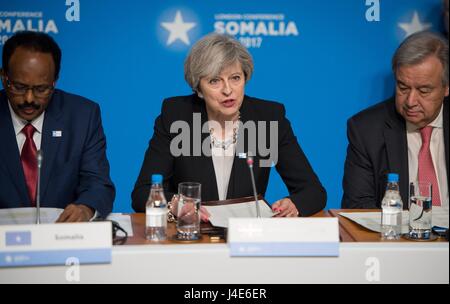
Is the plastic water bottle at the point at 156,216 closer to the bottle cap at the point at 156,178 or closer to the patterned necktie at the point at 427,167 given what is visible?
the bottle cap at the point at 156,178

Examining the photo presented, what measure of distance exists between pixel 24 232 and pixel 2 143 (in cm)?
91

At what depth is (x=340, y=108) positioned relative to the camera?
11.5ft

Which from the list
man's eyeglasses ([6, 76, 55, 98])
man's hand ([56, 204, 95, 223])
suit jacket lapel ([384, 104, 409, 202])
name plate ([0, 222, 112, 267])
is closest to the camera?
name plate ([0, 222, 112, 267])

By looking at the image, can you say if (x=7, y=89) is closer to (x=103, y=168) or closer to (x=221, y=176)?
(x=103, y=168)

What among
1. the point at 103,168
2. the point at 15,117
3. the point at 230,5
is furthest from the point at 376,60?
the point at 15,117

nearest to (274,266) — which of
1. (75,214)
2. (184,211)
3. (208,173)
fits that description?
(184,211)

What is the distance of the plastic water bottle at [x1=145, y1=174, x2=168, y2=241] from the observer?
6.44 feet

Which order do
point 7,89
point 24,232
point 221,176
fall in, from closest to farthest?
point 24,232 < point 7,89 < point 221,176

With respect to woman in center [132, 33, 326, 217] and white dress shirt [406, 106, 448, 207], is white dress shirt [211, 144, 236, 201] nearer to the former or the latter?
woman in center [132, 33, 326, 217]

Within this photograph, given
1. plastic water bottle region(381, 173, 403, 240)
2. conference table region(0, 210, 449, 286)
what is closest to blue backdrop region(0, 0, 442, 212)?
plastic water bottle region(381, 173, 403, 240)

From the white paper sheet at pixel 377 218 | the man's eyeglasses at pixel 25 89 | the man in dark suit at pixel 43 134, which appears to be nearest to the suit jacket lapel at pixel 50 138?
the man in dark suit at pixel 43 134

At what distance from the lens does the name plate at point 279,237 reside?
1.77m

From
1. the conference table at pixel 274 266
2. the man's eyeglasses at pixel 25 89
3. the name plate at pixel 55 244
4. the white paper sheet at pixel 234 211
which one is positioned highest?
the man's eyeglasses at pixel 25 89

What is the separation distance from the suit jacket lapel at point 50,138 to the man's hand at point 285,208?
0.95 m
